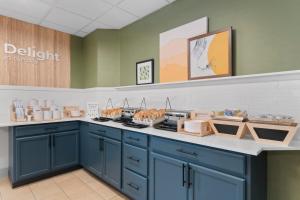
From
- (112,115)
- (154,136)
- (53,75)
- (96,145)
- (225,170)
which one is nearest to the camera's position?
(225,170)

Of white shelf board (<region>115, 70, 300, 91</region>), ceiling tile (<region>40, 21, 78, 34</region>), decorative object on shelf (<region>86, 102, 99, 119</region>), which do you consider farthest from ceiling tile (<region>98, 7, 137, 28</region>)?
decorative object on shelf (<region>86, 102, 99, 119</region>)

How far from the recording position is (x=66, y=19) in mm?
3129

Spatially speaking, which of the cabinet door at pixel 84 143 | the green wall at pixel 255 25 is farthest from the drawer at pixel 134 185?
the green wall at pixel 255 25

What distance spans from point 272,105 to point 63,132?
305cm

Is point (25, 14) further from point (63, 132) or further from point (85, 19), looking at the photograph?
point (63, 132)

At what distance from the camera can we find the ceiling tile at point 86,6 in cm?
258

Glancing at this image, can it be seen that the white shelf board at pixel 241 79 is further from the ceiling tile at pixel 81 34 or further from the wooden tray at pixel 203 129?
the ceiling tile at pixel 81 34

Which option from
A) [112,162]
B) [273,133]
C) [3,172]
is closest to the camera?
[273,133]

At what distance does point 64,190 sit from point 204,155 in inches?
85.0

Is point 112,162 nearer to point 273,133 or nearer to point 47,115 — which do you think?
point 47,115

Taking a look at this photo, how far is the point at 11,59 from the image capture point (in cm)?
311

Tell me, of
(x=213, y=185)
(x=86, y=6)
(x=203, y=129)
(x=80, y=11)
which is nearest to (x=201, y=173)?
(x=213, y=185)

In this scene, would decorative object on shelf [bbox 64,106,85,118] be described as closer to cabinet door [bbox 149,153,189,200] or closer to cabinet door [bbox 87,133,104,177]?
cabinet door [bbox 87,133,104,177]

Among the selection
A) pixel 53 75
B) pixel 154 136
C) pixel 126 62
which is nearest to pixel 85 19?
pixel 126 62
